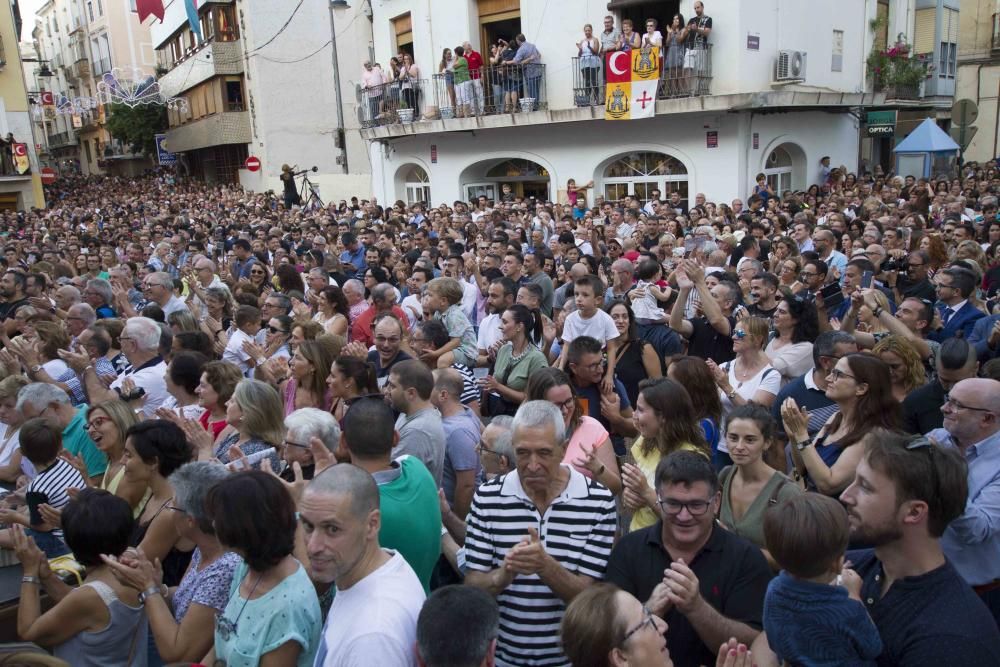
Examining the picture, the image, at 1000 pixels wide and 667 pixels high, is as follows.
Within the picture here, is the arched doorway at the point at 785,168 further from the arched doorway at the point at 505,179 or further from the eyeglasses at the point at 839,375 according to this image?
the eyeglasses at the point at 839,375

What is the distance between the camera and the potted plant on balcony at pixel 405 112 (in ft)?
72.9

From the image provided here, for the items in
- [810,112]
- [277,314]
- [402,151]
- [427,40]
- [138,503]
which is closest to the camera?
[138,503]

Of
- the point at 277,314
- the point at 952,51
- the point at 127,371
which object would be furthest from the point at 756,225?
the point at 952,51

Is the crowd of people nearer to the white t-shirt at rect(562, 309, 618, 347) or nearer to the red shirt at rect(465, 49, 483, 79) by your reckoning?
the white t-shirt at rect(562, 309, 618, 347)

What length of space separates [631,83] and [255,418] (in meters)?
15.4

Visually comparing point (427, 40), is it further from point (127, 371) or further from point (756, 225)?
point (127, 371)

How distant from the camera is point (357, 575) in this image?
8.07 feet

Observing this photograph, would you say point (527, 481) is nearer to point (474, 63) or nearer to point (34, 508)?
point (34, 508)

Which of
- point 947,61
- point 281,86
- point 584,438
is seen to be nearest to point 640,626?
point 584,438

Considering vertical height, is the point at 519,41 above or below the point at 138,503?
above

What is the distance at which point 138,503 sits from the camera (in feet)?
12.3

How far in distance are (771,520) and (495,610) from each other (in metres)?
0.85

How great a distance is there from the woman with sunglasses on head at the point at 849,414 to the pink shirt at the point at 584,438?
2.96 feet

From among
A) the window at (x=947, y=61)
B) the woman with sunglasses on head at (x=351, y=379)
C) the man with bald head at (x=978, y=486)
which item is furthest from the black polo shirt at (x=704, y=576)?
the window at (x=947, y=61)
